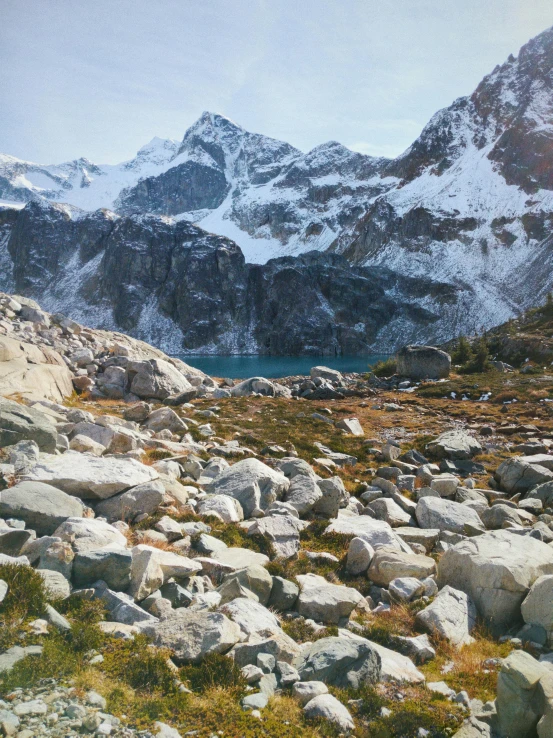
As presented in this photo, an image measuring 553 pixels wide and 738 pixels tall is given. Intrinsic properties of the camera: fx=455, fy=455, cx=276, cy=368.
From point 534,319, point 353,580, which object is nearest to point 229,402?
point 353,580

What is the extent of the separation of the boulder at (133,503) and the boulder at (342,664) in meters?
4.20

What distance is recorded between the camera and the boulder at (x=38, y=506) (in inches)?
262

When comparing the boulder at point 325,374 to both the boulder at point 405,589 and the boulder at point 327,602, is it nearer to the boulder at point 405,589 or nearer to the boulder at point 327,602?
the boulder at point 405,589

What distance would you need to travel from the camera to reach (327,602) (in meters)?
6.89

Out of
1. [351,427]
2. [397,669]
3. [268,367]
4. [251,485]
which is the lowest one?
[268,367]

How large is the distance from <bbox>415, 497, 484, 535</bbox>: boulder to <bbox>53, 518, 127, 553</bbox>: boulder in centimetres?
749

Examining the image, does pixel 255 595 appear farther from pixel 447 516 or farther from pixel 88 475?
pixel 447 516

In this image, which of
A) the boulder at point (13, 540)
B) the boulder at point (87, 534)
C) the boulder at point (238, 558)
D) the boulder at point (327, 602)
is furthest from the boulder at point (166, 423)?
the boulder at point (13, 540)

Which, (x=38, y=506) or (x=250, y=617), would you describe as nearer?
(x=250, y=617)

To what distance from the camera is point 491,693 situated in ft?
17.5

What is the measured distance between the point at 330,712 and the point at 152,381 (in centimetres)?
2320

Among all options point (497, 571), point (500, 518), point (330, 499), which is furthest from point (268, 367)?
point (497, 571)

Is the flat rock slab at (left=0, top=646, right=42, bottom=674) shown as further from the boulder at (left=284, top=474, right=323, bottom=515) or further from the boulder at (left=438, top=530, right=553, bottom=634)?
the boulder at (left=284, top=474, right=323, bottom=515)

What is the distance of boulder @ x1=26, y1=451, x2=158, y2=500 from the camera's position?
8258 millimetres
